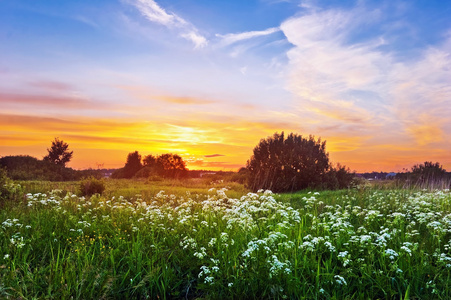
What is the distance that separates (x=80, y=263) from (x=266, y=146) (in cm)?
1862

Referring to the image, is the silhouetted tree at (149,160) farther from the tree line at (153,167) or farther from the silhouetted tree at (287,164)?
the silhouetted tree at (287,164)

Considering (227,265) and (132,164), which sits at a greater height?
(132,164)

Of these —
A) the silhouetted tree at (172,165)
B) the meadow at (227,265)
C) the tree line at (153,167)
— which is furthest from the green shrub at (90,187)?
the silhouetted tree at (172,165)

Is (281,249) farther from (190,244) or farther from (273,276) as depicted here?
(190,244)

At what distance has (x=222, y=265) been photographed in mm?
5672

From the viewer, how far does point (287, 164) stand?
22.3m

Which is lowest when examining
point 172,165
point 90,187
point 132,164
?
point 90,187

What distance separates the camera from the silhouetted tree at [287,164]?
22.2 m

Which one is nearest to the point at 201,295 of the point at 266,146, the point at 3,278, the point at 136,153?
the point at 3,278

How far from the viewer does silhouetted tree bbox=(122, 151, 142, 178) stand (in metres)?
46.1

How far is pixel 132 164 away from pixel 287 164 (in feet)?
95.1

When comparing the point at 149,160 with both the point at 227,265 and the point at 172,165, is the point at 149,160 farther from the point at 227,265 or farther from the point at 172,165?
the point at 227,265

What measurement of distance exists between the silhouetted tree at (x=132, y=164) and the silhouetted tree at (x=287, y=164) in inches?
1032

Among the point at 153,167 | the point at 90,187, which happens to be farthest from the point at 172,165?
the point at 90,187
